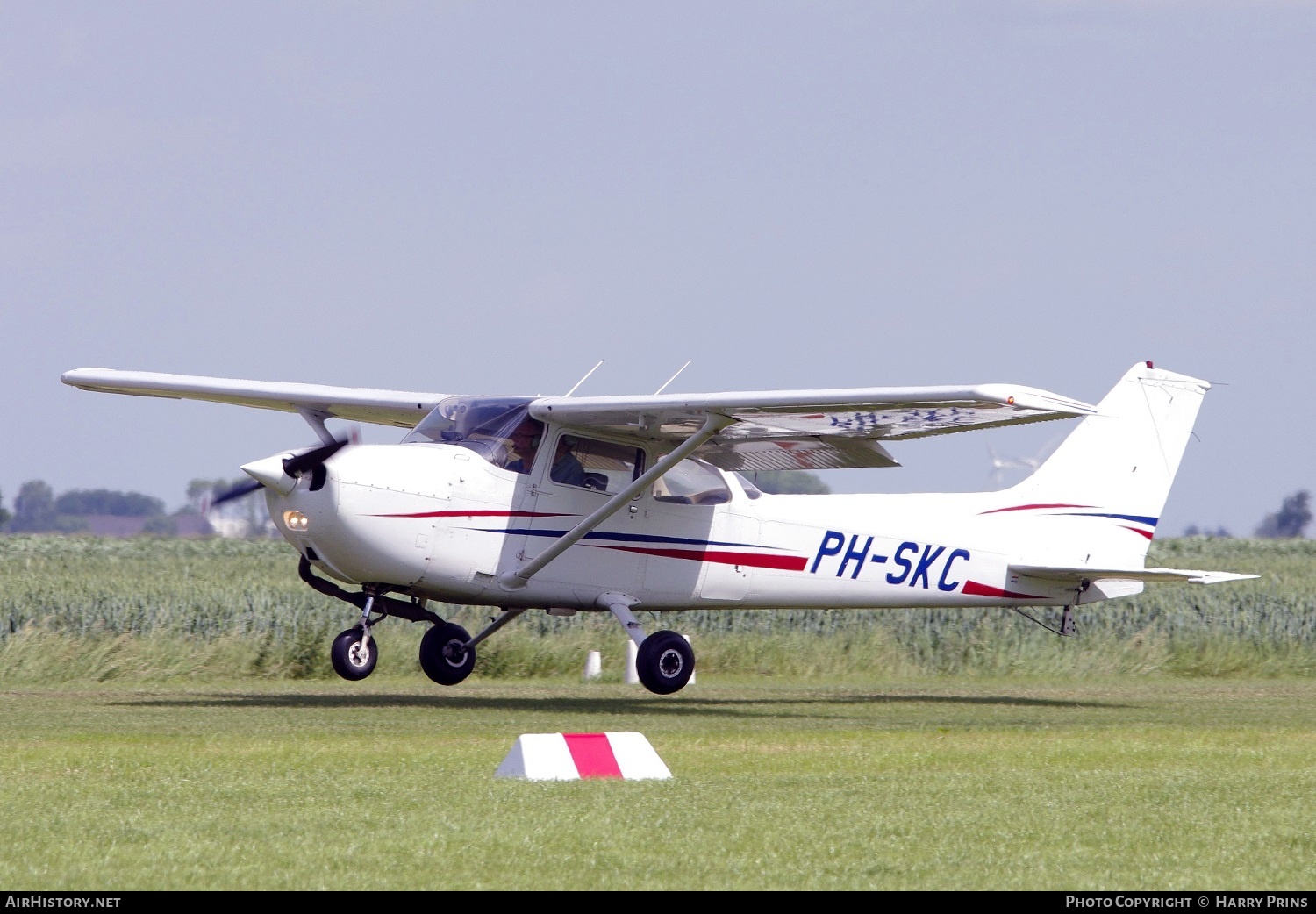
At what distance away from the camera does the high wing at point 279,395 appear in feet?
56.3

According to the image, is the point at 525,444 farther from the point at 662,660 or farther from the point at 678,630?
the point at 678,630

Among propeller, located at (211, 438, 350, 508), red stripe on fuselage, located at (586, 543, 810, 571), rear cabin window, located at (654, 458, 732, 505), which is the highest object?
rear cabin window, located at (654, 458, 732, 505)

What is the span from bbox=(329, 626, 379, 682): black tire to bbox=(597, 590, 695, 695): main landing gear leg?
2293 mm

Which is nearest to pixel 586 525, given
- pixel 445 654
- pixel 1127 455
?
pixel 445 654

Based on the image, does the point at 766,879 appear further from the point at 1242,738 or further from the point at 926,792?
the point at 1242,738

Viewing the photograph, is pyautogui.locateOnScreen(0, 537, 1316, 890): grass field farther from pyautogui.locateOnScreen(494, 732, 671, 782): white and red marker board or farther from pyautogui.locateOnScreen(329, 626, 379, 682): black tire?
pyautogui.locateOnScreen(329, 626, 379, 682): black tire

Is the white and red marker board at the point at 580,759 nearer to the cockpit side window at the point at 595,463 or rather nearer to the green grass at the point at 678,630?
the cockpit side window at the point at 595,463

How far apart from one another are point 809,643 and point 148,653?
8.15 m

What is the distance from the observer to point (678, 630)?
2214 centimetres

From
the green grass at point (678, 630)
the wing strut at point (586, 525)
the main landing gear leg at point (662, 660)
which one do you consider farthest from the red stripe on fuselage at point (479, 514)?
the green grass at point (678, 630)

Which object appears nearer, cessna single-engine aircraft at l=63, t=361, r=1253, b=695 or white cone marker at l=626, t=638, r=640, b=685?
cessna single-engine aircraft at l=63, t=361, r=1253, b=695

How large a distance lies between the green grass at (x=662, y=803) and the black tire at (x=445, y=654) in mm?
1500

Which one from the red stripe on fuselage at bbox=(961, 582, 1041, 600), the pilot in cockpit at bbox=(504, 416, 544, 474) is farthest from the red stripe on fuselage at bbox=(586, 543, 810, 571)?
the red stripe on fuselage at bbox=(961, 582, 1041, 600)

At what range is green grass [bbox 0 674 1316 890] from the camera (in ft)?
21.2
